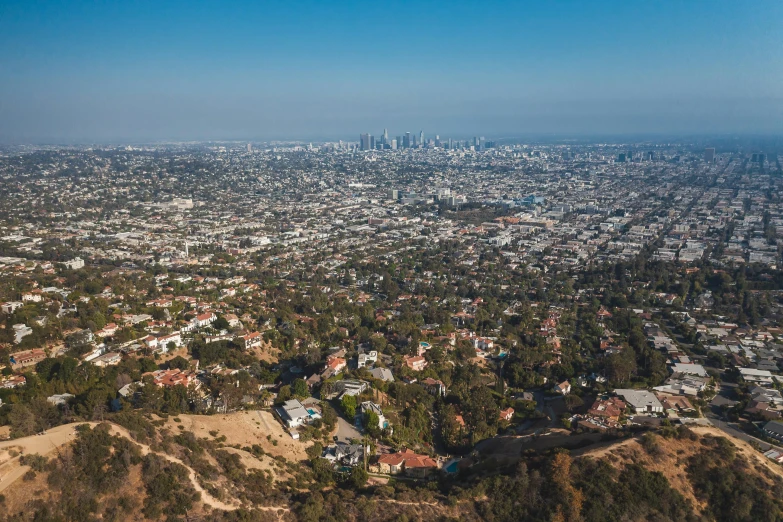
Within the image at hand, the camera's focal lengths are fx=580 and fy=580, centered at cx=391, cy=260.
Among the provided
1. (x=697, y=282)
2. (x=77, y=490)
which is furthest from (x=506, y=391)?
(x=697, y=282)

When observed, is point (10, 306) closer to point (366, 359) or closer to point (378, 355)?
point (366, 359)

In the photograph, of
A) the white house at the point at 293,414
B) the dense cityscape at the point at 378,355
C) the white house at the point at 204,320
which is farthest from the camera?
the white house at the point at 204,320

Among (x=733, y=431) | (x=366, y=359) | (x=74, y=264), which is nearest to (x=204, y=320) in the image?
(x=366, y=359)

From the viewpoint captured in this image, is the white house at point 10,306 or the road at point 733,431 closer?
the road at point 733,431

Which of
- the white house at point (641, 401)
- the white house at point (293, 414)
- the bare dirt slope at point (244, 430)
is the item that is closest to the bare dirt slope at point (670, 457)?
the white house at point (641, 401)

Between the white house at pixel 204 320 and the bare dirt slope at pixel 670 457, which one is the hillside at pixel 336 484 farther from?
the white house at pixel 204 320

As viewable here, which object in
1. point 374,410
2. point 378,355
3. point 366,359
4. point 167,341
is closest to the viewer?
point 374,410
